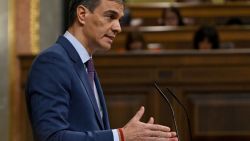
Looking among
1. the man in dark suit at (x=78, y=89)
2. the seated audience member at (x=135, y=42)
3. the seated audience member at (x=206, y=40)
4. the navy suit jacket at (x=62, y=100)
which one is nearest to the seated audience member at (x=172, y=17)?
the seated audience member at (x=135, y=42)

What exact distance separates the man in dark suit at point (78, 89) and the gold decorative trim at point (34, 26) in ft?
9.82

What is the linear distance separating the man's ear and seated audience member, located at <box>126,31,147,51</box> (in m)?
3.45

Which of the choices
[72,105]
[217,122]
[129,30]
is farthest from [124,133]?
[129,30]

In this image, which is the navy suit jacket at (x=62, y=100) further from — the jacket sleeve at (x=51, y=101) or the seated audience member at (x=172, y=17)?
the seated audience member at (x=172, y=17)

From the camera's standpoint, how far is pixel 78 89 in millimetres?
1873

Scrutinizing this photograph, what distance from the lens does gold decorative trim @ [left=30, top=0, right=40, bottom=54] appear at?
16.4 ft

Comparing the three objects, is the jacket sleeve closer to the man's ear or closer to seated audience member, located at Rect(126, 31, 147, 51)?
the man's ear

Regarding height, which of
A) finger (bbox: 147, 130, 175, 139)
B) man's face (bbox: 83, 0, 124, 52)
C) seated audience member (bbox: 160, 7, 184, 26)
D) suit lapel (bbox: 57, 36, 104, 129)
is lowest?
finger (bbox: 147, 130, 175, 139)

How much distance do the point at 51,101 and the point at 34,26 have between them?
3.32 meters

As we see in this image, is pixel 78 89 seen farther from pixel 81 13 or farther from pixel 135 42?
pixel 135 42

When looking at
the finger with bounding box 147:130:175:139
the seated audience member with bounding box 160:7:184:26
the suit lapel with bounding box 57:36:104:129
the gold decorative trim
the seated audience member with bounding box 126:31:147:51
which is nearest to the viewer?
the finger with bounding box 147:130:175:139

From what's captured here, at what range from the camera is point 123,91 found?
445 cm

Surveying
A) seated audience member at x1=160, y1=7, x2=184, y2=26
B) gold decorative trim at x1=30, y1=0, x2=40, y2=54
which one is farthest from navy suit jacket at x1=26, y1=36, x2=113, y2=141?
seated audience member at x1=160, y1=7, x2=184, y2=26

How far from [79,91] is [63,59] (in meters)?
0.09
